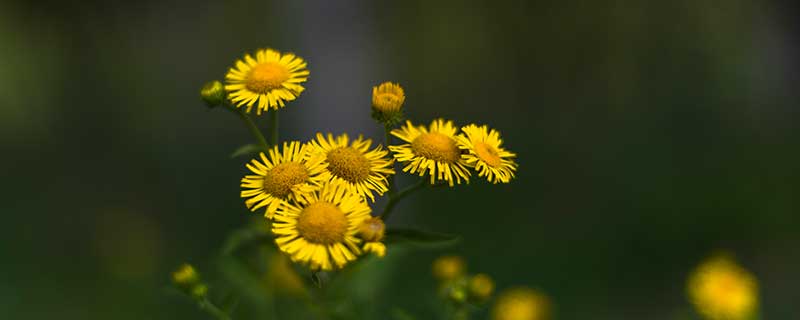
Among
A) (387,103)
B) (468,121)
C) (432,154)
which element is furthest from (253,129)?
(468,121)

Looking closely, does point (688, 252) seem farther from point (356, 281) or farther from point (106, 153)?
point (106, 153)

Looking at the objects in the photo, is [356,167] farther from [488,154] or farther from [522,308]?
[522,308]

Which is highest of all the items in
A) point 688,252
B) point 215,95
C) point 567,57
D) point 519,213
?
point 567,57

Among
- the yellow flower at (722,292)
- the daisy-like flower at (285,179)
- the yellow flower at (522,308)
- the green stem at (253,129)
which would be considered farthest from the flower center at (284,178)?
the yellow flower at (722,292)

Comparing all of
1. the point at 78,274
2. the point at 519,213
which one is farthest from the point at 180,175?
the point at 519,213

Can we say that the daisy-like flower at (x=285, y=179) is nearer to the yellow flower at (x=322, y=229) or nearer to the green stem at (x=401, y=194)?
the yellow flower at (x=322, y=229)
